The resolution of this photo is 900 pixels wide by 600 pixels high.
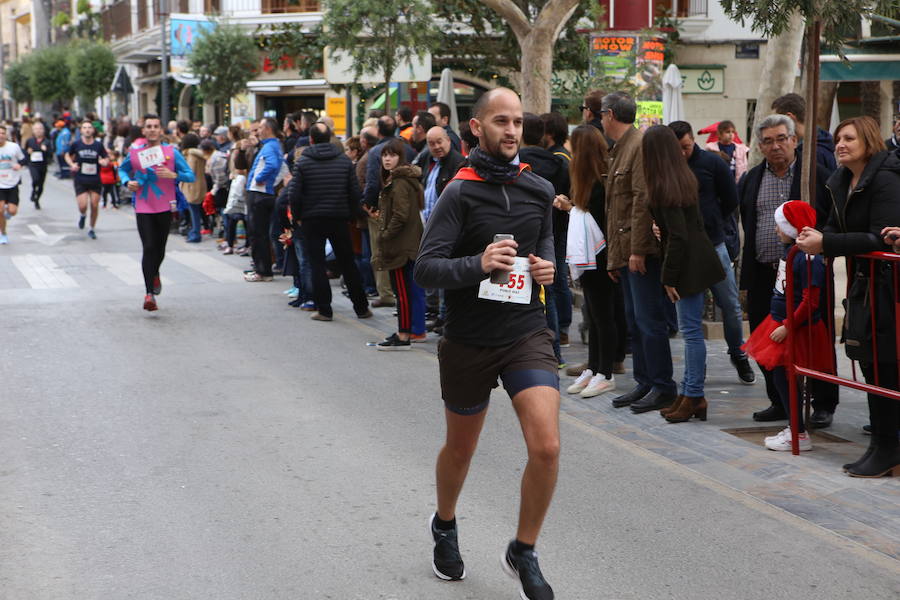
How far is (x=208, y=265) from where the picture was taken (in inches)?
647

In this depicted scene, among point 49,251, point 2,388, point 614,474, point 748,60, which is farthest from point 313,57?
point 614,474

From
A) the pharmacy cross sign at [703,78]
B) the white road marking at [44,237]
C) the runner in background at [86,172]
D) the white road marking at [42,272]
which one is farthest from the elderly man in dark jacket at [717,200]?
the pharmacy cross sign at [703,78]

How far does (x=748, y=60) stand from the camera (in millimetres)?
28797

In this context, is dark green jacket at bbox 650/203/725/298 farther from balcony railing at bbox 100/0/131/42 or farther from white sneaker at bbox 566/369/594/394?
balcony railing at bbox 100/0/131/42

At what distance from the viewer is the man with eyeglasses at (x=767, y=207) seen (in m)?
7.28

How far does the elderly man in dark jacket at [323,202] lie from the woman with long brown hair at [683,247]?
4.86 metres

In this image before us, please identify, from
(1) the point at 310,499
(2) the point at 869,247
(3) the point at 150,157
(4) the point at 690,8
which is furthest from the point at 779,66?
(4) the point at 690,8

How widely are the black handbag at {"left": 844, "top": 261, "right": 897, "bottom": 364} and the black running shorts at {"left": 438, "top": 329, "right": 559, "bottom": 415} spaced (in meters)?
2.28

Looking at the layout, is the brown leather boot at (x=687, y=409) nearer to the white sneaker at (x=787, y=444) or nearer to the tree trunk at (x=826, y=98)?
the white sneaker at (x=787, y=444)

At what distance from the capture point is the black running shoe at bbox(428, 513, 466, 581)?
4.71 m

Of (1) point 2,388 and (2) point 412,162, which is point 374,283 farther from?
(1) point 2,388

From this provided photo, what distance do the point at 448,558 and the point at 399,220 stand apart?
5.81 meters

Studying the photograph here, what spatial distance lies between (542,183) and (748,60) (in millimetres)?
25696

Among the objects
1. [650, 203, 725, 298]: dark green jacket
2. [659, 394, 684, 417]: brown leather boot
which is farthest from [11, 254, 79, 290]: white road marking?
[650, 203, 725, 298]: dark green jacket
